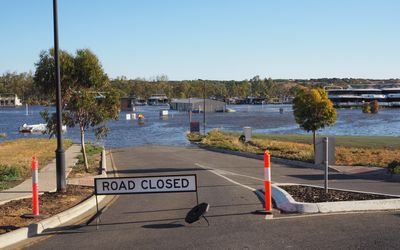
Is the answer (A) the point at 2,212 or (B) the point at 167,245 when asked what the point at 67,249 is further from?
(A) the point at 2,212

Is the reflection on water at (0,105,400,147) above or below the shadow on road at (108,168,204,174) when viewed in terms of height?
below

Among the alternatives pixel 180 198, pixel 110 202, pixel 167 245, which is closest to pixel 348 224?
pixel 167 245

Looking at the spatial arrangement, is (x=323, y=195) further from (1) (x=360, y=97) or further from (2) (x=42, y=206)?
(1) (x=360, y=97)

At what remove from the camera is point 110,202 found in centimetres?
1235

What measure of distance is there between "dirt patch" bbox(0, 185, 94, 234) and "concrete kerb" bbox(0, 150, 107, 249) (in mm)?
→ 337

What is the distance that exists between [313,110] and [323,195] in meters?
18.2

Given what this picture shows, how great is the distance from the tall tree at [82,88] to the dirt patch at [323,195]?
30.6ft

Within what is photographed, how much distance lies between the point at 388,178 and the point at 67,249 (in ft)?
42.9

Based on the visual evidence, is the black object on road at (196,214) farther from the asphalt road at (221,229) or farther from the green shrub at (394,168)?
the green shrub at (394,168)

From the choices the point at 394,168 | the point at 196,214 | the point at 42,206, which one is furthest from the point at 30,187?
the point at 394,168

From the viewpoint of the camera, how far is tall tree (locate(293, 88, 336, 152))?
29266mm

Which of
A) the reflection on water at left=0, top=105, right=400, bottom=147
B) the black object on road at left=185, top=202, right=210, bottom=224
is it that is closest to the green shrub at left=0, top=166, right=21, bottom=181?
the black object on road at left=185, top=202, right=210, bottom=224

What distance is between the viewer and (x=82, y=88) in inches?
769

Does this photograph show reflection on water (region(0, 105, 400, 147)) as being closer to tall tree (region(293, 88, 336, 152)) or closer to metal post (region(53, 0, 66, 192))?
tall tree (region(293, 88, 336, 152))
